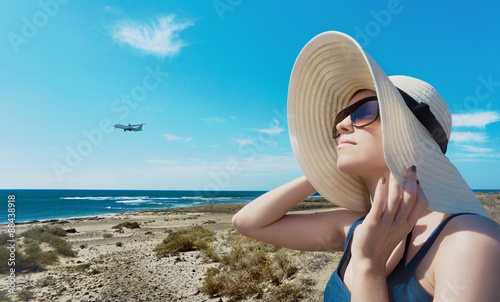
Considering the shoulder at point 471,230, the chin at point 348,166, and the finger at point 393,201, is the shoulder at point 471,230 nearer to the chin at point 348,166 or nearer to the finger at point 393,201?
the finger at point 393,201

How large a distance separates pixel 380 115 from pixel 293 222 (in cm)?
80

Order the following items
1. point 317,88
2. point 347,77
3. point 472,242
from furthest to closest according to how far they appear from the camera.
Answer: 1. point 317,88
2. point 347,77
3. point 472,242

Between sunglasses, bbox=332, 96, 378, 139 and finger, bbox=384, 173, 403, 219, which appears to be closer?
finger, bbox=384, 173, 403, 219

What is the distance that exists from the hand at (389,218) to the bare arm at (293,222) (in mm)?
620

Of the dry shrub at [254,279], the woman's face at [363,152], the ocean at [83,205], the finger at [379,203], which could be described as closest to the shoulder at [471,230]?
the finger at [379,203]

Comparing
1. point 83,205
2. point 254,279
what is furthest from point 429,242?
point 83,205

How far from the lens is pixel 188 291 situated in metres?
6.20

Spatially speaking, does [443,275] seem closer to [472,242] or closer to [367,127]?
[472,242]

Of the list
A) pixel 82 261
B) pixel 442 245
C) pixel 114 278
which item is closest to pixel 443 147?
pixel 442 245

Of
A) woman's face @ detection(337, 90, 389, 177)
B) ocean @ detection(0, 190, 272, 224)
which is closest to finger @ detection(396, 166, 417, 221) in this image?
woman's face @ detection(337, 90, 389, 177)

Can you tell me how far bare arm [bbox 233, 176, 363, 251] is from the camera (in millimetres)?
1633

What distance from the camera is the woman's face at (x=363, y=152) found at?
127 centimetres

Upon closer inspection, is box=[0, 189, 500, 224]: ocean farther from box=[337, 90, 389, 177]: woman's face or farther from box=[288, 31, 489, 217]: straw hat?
box=[337, 90, 389, 177]: woman's face

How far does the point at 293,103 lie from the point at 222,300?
4.89 m
